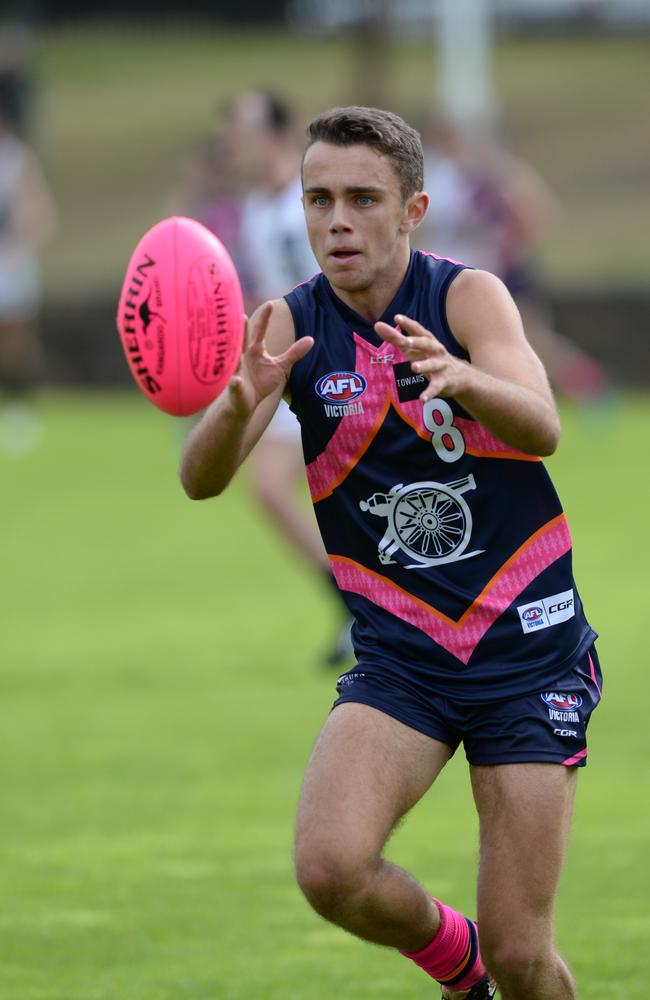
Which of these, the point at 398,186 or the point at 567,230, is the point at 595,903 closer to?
the point at 398,186

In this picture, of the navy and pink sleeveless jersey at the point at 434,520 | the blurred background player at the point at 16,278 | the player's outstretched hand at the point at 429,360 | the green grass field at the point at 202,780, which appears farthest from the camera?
the blurred background player at the point at 16,278

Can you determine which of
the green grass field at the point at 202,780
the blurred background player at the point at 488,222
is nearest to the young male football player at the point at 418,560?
the green grass field at the point at 202,780

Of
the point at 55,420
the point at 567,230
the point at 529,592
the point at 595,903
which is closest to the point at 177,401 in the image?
the point at 529,592

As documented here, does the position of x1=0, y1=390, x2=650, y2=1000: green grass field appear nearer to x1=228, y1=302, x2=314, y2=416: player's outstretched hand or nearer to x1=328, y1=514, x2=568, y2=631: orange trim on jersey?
x1=328, y1=514, x2=568, y2=631: orange trim on jersey

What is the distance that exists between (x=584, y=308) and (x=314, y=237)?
63.0ft

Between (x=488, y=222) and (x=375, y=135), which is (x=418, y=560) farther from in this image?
(x=488, y=222)

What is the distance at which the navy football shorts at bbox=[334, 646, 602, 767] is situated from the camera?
4156mm

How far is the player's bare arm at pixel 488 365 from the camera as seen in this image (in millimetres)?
3863

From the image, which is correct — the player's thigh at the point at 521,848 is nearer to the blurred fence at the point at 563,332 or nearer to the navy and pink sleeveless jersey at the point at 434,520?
the navy and pink sleeveless jersey at the point at 434,520

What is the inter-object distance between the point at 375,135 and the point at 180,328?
66 cm

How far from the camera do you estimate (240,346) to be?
4465 millimetres

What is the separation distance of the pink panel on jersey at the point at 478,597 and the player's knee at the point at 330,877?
564 millimetres

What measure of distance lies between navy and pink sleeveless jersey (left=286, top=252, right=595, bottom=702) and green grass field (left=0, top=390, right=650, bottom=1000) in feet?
3.81

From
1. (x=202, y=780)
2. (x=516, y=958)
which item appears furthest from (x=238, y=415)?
(x=202, y=780)
